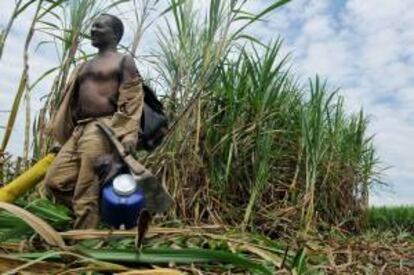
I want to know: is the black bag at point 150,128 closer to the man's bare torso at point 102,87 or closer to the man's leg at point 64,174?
the man's bare torso at point 102,87

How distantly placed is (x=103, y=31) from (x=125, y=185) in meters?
1.05

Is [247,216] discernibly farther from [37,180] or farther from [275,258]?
[275,258]

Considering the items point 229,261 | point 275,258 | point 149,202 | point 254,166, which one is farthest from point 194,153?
point 229,261

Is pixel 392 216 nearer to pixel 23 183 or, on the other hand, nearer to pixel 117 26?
pixel 117 26

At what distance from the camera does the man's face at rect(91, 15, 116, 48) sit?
3.71 meters

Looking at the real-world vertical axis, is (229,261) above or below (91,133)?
below

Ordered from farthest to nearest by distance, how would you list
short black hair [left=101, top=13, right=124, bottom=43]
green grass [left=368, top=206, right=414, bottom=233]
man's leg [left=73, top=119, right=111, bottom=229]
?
green grass [left=368, top=206, right=414, bottom=233] < short black hair [left=101, top=13, right=124, bottom=43] < man's leg [left=73, top=119, right=111, bottom=229]

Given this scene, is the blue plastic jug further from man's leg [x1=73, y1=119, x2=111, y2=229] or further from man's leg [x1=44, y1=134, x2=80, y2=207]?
man's leg [x1=44, y1=134, x2=80, y2=207]

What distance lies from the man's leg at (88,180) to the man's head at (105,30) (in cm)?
43

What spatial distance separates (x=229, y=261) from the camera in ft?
7.30

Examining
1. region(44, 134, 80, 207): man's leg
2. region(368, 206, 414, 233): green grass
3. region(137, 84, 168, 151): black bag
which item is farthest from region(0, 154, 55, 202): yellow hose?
region(368, 206, 414, 233): green grass

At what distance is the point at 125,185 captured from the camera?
9.78 feet

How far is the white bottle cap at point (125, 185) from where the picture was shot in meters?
2.96

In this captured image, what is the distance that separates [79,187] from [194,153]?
1741mm
